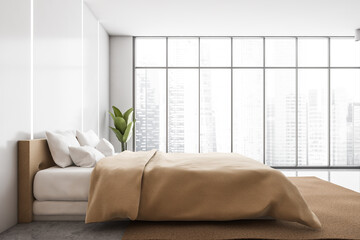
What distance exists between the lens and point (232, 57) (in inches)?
290

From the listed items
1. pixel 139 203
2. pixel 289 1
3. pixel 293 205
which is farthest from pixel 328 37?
pixel 139 203

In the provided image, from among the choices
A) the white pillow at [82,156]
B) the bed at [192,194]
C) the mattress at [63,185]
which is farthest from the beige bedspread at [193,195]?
the white pillow at [82,156]

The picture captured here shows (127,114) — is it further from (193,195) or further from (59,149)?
(193,195)

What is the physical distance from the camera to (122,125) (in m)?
6.66

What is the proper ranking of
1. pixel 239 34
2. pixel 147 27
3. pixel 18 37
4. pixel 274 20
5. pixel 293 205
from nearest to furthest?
pixel 293 205 → pixel 18 37 → pixel 274 20 → pixel 147 27 → pixel 239 34

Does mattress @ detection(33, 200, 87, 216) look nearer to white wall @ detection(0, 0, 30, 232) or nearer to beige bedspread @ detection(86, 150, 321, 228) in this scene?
white wall @ detection(0, 0, 30, 232)

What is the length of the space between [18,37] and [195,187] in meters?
2.17

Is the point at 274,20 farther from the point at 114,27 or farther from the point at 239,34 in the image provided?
the point at 114,27

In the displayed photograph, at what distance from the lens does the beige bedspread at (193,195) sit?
279cm

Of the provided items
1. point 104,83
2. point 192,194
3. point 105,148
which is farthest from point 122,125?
point 192,194

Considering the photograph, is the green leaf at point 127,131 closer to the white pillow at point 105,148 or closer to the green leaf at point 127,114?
the green leaf at point 127,114

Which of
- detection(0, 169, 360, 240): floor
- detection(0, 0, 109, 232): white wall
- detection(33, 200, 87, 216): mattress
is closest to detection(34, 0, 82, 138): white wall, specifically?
detection(0, 0, 109, 232): white wall

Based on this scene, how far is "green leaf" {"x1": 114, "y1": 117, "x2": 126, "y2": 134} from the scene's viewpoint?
6.62 metres

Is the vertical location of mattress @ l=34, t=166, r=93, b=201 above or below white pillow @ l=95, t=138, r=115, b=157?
below
